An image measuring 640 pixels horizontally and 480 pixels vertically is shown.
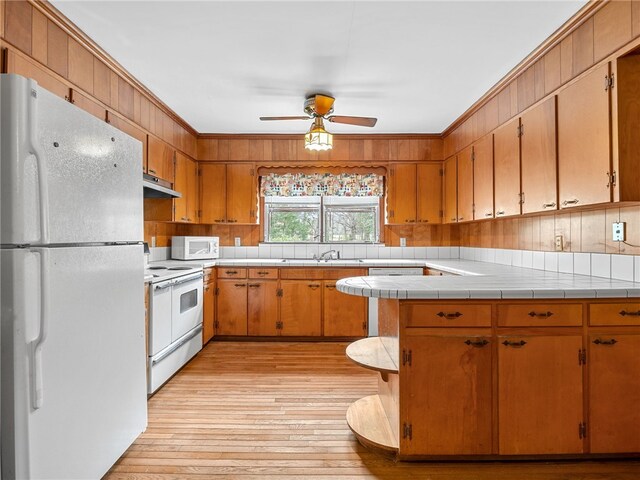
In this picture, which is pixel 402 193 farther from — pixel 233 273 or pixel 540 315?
pixel 540 315

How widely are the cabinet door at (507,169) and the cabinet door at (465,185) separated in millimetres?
520

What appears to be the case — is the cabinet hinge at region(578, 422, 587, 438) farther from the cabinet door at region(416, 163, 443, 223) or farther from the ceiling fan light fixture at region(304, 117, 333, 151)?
the cabinet door at region(416, 163, 443, 223)

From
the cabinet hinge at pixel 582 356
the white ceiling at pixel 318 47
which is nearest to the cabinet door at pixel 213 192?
the white ceiling at pixel 318 47

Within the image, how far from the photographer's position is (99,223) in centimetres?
171

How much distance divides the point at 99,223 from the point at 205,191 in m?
2.86

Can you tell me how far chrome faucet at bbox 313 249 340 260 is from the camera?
461 centimetres

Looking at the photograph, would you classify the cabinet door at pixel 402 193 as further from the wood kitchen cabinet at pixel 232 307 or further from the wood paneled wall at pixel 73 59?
the wood paneled wall at pixel 73 59

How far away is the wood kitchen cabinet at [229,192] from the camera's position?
4.49 meters

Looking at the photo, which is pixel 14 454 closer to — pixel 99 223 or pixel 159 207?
pixel 99 223

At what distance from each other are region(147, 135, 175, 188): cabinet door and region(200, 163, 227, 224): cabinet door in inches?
27.6

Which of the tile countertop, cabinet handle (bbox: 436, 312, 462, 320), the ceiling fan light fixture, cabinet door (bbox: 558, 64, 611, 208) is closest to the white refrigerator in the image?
the tile countertop

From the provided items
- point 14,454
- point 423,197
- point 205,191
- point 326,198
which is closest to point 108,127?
point 14,454

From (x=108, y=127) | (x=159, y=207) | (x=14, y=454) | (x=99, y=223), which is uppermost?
(x=108, y=127)

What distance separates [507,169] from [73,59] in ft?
10.4
